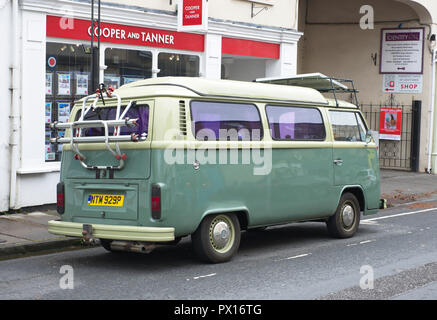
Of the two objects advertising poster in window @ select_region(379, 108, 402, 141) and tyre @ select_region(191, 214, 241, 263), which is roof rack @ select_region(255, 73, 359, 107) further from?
advertising poster in window @ select_region(379, 108, 402, 141)

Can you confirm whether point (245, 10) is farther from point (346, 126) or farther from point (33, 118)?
point (346, 126)

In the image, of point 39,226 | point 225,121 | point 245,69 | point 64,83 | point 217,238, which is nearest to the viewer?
point 217,238

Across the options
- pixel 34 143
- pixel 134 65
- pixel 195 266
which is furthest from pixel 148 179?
pixel 134 65

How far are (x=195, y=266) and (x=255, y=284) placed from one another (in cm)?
122

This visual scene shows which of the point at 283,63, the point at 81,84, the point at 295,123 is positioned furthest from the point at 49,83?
the point at 283,63

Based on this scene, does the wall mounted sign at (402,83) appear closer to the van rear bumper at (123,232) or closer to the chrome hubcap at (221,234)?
the chrome hubcap at (221,234)

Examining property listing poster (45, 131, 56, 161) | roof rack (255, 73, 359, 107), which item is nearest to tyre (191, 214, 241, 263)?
roof rack (255, 73, 359, 107)

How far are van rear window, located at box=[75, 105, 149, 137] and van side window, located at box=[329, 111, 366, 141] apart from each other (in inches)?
132

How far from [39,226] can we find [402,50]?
15.4m

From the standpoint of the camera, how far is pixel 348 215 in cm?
1048

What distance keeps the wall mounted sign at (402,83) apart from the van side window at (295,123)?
43.9 feet

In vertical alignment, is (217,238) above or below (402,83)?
below

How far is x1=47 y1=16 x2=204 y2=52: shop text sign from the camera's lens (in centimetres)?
1262
